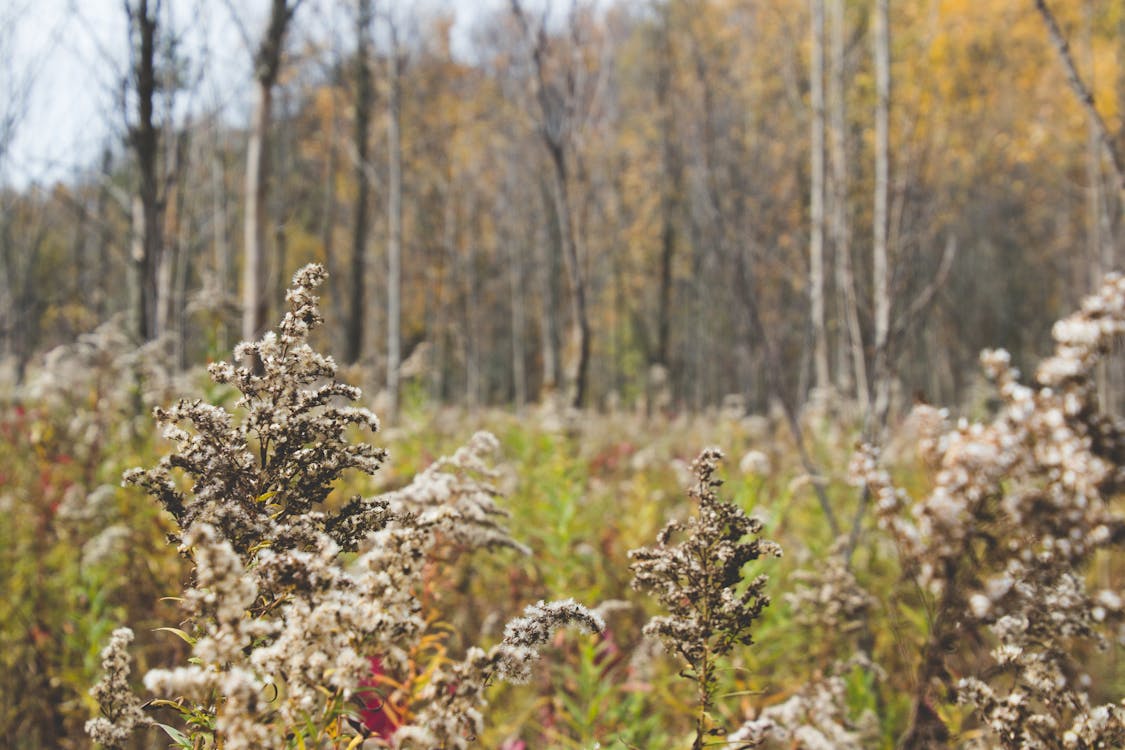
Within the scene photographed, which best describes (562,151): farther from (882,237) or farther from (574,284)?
(882,237)

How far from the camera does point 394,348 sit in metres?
11.0

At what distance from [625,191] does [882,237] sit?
63.0 feet

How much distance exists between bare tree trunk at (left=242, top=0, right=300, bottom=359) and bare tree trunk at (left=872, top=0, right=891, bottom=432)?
3679 millimetres

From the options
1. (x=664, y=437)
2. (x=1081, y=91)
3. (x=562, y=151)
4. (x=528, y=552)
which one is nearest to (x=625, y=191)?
(x=664, y=437)

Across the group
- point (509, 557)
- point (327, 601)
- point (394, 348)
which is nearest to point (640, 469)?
point (509, 557)

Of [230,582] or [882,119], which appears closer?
[230,582]

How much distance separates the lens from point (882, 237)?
3.81 meters

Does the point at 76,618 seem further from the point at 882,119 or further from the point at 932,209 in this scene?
the point at 882,119

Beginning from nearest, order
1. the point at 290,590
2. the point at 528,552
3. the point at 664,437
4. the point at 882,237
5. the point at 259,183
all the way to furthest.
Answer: the point at 290,590
the point at 528,552
the point at 882,237
the point at 259,183
the point at 664,437

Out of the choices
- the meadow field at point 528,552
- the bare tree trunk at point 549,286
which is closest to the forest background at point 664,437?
the meadow field at point 528,552

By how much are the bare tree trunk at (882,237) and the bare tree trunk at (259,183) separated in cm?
368

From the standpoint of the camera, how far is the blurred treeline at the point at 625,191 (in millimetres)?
4562

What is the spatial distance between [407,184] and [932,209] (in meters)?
18.6

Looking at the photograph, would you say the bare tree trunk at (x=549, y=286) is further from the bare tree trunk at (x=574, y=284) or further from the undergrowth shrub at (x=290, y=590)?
the undergrowth shrub at (x=290, y=590)
